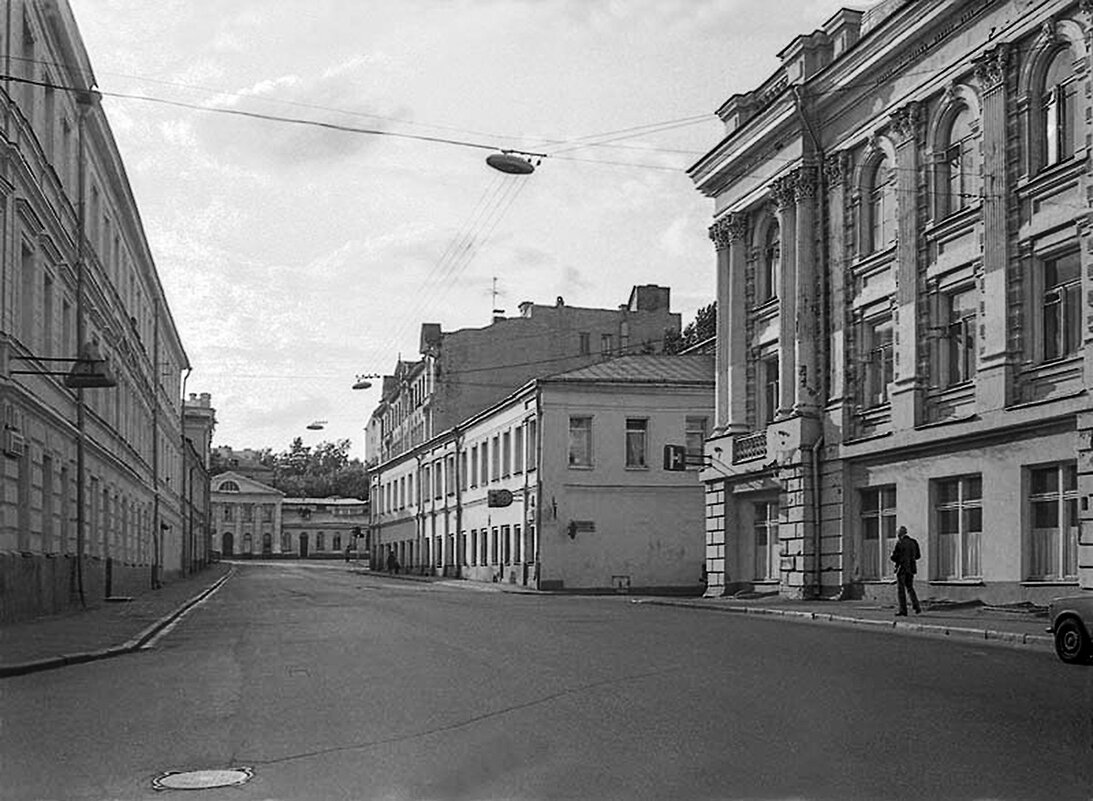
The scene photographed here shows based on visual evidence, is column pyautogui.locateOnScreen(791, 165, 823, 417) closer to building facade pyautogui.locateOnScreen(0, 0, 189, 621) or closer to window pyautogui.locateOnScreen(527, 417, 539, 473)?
building facade pyautogui.locateOnScreen(0, 0, 189, 621)

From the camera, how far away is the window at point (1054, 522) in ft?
77.2

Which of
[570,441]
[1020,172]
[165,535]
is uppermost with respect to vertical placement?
[1020,172]

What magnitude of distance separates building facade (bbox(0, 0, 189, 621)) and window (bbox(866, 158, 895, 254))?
17.0 metres

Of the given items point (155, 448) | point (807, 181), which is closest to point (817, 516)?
point (807, 181)

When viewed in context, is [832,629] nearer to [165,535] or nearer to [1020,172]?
[1020,172]

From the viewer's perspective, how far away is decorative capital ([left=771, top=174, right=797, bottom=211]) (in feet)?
110

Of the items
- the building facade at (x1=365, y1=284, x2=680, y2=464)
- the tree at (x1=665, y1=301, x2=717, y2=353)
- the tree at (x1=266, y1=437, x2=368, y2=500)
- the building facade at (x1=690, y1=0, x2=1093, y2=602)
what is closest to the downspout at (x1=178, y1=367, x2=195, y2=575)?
the building facade at (x1=365, y1=284, x2=680, y2=464)

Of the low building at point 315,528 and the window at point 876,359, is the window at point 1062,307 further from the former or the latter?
the low building at point 315,528

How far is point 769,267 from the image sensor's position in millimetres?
36406

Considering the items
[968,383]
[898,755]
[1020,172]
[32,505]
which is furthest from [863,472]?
[898,755]

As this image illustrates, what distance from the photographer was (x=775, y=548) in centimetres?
3553

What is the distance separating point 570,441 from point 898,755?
4091 centimetres

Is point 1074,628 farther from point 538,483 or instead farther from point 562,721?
point 538,483

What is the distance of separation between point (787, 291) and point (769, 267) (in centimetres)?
264
